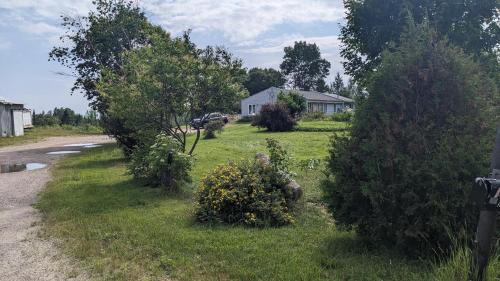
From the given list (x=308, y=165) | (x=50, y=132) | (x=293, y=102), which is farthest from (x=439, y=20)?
(x=50, y=132)

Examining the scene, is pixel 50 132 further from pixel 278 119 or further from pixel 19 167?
pixel 19 167

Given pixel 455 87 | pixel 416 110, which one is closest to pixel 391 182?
pixel 416 110

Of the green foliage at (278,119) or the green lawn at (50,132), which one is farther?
the green lawn at (50,132)

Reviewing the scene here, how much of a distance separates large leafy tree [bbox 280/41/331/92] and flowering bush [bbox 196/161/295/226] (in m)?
99.1

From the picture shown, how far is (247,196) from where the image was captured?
21.8 feet

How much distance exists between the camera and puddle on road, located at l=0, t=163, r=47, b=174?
50.3ft

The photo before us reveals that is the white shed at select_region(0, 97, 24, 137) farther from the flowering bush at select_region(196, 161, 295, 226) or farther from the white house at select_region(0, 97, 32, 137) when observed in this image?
the flowering bush at select_region(196, 161, 295, 226)

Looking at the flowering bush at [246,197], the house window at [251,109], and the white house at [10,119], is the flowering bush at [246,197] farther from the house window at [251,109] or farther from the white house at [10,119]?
the house window at [251,109]

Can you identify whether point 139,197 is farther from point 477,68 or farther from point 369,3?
point 369,3

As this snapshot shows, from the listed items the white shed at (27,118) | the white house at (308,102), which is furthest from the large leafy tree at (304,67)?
the white shed at (27,118)

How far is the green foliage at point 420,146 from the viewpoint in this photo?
164 inches

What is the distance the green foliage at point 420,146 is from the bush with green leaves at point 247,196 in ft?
6.04

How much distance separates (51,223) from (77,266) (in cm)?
253

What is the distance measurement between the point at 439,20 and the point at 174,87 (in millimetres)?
6701
